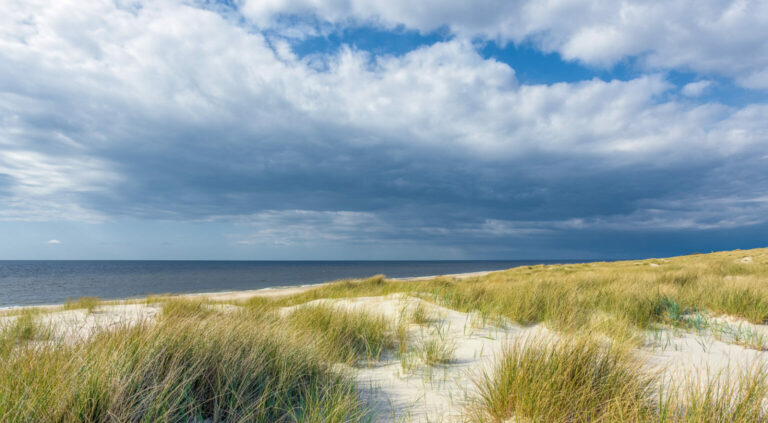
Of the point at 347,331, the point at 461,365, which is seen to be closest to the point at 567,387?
the point at 461,365

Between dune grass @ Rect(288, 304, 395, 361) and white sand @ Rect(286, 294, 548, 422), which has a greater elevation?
dune grass @ Rect(288, 304, 395, 361)

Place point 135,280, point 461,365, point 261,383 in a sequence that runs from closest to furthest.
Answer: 1. point 261,383
2. point 461,365
3. point 135,280

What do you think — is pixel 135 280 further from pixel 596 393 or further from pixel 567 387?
pixel 596 393

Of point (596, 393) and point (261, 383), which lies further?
point (261, 383)

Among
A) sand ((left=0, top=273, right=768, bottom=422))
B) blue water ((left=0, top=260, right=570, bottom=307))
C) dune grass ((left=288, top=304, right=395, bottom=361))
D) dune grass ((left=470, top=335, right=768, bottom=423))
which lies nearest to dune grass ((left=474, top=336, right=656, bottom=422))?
dune grass ((left=470, top=335, right=768, bottom=423))

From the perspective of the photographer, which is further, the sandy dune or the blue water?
the blue water

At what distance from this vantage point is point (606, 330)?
12.9 feet

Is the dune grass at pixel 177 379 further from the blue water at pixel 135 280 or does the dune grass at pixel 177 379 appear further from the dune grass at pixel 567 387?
the blue water at pixel 135 280

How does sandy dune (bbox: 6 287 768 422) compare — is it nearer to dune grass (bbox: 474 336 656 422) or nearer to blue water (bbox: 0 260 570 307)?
dune grass (bbox: 474 336 656 422)

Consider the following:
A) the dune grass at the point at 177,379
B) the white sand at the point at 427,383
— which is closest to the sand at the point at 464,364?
the white sand at the point at 427,383

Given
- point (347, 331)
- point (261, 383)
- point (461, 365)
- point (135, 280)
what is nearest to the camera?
point (261, 383)

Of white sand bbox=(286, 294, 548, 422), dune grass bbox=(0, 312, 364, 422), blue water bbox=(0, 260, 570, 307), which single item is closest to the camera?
dune grass bbox=(0, 312, 364, 422)

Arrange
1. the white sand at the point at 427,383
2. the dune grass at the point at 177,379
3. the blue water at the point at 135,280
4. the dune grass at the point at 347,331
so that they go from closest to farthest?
the dune grass at the point at 177,379 → the white sand at the point at 427,383 → the dune grass at the point at 347,331 → the blue water at the point at 135,280

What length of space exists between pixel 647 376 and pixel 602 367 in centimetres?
38
